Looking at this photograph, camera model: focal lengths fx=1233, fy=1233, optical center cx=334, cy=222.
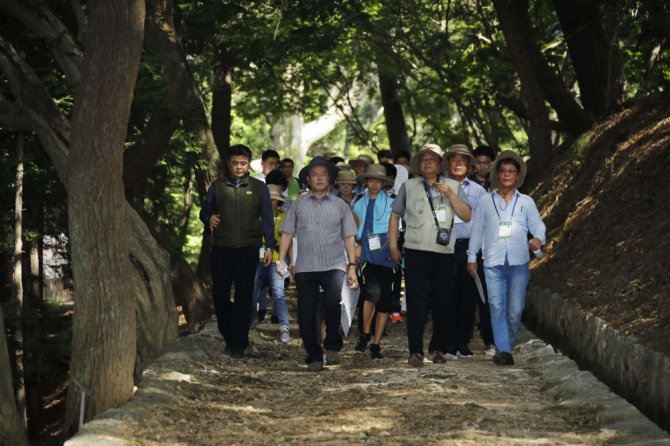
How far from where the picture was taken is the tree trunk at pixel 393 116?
3247 centimetres

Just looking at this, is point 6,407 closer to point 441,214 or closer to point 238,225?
point 238,225

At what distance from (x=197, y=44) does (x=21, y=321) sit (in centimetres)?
611

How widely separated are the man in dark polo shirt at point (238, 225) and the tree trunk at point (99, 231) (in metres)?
2.84

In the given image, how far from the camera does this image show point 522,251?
468 inches

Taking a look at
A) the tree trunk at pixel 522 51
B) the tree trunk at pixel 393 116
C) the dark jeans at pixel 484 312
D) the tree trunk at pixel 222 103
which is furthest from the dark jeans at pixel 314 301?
the tree trunk at pixel 393 116

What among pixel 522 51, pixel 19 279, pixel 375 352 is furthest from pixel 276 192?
pixel 522 51

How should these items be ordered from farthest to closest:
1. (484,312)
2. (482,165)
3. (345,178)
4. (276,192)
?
1. (276,192)
2. (482,165)
3. (345,178)
4. (484,312)

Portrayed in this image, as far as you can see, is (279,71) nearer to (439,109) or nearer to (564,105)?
(439,109)

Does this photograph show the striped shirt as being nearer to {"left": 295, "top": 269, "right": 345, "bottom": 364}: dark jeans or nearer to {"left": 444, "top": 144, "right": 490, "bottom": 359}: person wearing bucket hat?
{"left": 295, "top": 269, "right": 345, "bottom": 364}: dark jeans

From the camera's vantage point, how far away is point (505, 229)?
1186 centimetres

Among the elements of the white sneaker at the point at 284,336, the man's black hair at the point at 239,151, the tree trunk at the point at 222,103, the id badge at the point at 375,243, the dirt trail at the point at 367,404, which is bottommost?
the dirt trail at the point at 367,404

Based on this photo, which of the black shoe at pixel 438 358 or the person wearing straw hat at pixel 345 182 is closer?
the black shoe at pixel 438 358

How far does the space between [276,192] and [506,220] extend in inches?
163

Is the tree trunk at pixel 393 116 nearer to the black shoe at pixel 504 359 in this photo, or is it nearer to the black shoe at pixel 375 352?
the black shoe at pixel 375 352
